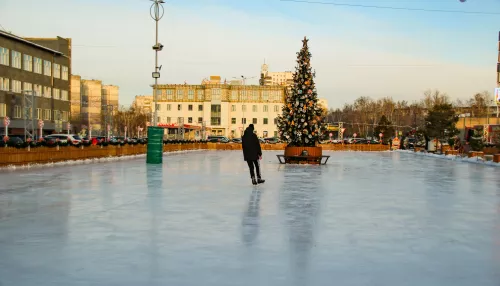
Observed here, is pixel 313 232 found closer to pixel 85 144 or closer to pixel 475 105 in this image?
pixel 85 144

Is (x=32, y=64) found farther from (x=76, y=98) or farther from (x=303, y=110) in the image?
(x=76, y=98)

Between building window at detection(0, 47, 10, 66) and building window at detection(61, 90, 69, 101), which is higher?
building window at detection(0, 47, 10, 66)

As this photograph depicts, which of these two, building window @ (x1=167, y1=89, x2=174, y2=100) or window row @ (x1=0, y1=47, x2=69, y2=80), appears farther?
building window @ (x1=167, y1=89, x2=174, y2=100)

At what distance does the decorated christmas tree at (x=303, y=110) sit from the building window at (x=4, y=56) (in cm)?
4528

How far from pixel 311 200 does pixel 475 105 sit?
140 meters

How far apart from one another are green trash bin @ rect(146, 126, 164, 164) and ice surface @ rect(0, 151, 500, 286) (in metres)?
14.4

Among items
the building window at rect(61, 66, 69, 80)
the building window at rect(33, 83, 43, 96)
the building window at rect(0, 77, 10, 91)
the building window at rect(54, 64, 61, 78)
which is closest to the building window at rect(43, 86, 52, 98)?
the building window at rect(33, 83, 43, 96)

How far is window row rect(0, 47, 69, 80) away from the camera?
6700cm

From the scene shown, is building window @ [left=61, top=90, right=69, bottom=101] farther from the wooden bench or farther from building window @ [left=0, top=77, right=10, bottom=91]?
the wooden bench

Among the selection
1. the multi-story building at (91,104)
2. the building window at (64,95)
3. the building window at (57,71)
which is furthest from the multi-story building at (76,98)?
the building window at (57,71)

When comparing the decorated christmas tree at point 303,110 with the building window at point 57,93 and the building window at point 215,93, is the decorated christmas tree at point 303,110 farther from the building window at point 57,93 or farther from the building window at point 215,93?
A: the building window at point 215,93

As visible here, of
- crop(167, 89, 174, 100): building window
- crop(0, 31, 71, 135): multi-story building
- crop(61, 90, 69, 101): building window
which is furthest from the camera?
crop(167, 89, 174, 100): building window

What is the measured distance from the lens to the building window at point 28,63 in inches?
2847

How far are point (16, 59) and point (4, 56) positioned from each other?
325 centimetres
